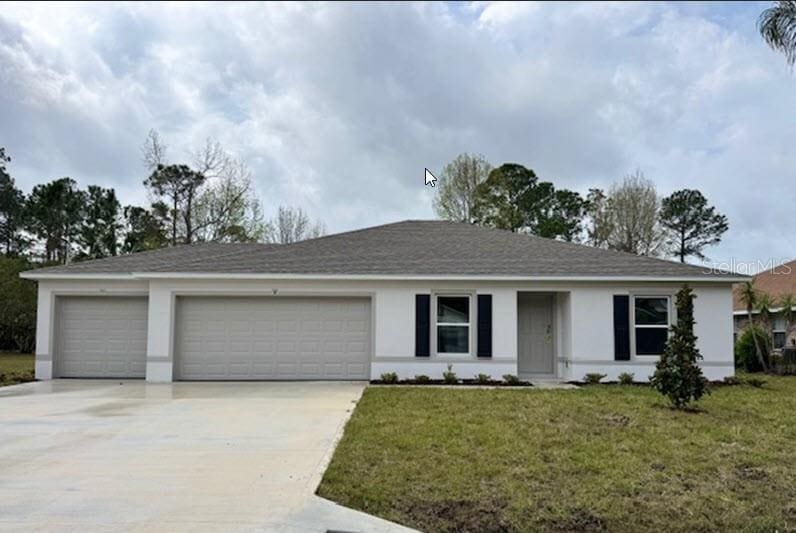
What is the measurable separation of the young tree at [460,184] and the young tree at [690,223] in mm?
10094

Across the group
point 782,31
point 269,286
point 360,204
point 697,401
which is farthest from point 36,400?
point 360,204

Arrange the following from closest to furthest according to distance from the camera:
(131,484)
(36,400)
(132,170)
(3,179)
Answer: (131,484) < (36,400) < (132,170) < (3,179)

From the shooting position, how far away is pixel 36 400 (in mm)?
10875

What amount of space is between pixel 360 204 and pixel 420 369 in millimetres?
15083

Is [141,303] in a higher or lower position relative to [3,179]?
lower

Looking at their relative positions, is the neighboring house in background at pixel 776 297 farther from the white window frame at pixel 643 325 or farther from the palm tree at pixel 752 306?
the white window frame at pixel 643 325

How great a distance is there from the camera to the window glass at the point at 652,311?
1416cm

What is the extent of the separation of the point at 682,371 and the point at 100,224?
35.9 m

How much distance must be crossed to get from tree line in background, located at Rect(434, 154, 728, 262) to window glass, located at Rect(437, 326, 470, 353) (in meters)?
17.8

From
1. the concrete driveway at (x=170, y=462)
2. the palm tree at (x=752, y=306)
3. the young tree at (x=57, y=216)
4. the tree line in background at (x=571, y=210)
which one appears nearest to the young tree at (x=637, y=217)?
the tree line in background at (x=571, y=210)

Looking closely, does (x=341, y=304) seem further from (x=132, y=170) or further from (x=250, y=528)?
(x=132, y=170)

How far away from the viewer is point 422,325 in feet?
46.1

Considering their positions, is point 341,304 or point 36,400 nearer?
point 36,400

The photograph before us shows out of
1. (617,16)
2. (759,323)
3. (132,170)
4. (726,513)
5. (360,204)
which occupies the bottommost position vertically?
(726,513)
